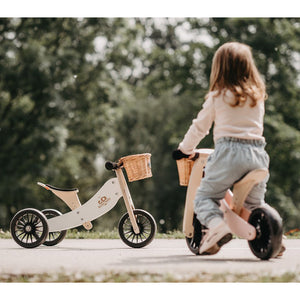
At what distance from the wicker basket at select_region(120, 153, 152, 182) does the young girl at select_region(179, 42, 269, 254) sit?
115 centimetres

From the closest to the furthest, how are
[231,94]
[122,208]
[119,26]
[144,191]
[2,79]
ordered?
[231,94], [2,79], [119,26], [122,208], [144,191]

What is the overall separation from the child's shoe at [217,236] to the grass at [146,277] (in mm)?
567

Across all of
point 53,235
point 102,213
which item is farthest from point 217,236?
point 53,235

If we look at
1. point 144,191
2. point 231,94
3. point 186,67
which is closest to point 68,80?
point 186,67

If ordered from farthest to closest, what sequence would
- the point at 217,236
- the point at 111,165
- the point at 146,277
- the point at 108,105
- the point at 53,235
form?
the point at 108,105 < the point at 53,235 < the point at 111,165 < the point at 217,236 < the point at 146,277

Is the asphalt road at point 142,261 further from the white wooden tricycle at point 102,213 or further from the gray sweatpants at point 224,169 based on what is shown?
the gray sweatpants at point 224,169

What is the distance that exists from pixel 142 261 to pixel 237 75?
5.30 ft

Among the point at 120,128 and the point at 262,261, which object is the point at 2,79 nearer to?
the point at 120,128

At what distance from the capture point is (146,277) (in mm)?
3518

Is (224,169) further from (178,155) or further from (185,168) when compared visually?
(185,168)

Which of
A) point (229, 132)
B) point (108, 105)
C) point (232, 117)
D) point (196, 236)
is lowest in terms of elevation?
point (108, 105)

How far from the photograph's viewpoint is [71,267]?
3938 mm

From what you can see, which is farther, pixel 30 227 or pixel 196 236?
pixel 30 227

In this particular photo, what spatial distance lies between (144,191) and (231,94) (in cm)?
1774
